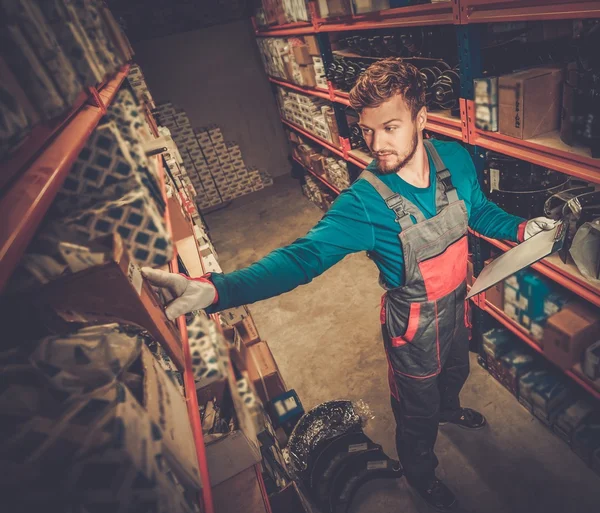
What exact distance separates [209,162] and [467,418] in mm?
5975

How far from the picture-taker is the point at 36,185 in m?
0.78

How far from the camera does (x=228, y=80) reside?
675 cm

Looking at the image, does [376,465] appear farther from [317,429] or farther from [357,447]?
[317,429]

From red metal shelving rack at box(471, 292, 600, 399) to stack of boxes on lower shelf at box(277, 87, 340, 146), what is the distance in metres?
2.50

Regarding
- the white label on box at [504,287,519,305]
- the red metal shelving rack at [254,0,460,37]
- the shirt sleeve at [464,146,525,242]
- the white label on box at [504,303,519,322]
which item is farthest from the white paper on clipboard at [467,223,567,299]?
the red metal shelving rack at [254,0,460,37]

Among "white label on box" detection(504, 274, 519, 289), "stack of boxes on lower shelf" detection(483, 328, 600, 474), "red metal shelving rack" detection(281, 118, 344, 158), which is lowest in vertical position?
"stack of boxes on lower shelf" detection(483, 328, 600, 474)

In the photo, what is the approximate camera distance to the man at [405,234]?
1.58 metres

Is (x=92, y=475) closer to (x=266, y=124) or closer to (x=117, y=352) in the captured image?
(x=117, y=352)

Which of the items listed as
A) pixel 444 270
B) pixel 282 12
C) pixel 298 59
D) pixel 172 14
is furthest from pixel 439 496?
pixel 172 14

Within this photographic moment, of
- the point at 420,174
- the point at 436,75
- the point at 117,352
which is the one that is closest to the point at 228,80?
the point at 436,75

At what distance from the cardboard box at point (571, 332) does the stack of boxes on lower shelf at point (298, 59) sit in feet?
10.4

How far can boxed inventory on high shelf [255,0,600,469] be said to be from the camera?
1.68m

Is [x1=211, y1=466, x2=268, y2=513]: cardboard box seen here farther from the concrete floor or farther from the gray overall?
the concrete floor

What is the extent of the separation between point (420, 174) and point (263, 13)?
16.0 ft
